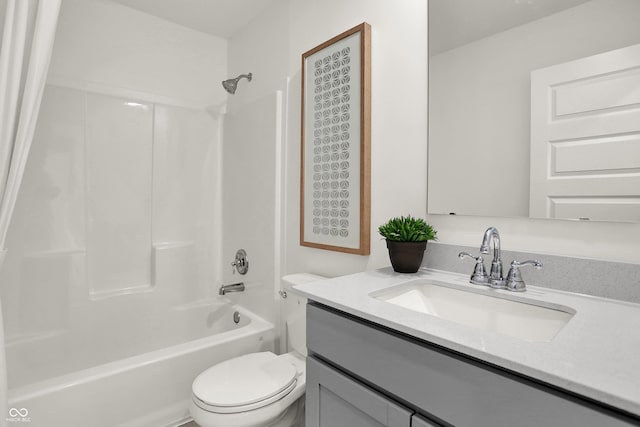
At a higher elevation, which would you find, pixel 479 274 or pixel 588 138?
pixel 588 138

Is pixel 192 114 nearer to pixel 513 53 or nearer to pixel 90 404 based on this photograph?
pixel 90 404

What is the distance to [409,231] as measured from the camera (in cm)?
122

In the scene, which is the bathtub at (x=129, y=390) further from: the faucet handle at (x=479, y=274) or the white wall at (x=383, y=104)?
the faucet handle at (x=479, y=274)

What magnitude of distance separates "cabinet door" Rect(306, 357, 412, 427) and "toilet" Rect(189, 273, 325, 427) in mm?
256

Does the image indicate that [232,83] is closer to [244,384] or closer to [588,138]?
[244,384]

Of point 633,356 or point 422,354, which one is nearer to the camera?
point 633,356

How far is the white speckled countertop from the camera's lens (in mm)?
516

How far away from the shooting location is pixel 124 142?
2154 millimetres

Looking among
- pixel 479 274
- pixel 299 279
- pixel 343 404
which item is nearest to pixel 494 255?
pixel 479 274

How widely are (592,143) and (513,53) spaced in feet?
1.28

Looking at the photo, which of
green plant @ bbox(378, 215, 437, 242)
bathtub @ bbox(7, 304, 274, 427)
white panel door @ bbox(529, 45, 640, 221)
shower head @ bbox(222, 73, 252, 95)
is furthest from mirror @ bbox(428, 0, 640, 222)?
shower head @ bbox(222, 73, 252, 95)

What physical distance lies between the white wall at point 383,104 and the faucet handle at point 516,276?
0.42 metres

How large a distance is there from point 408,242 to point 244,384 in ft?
2.66

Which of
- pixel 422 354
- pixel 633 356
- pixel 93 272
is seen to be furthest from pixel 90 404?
pixel 633 356
